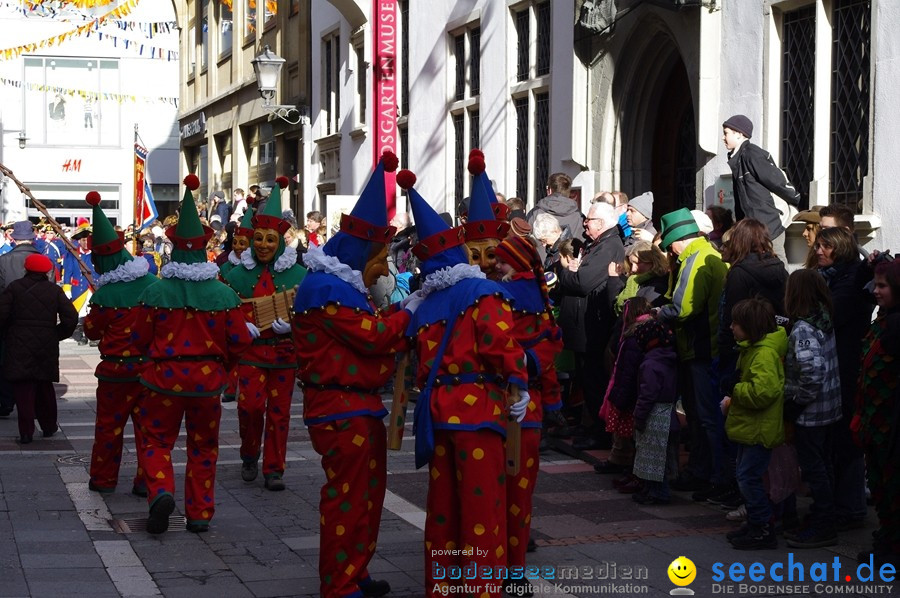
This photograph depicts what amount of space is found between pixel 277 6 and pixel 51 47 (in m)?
20.0

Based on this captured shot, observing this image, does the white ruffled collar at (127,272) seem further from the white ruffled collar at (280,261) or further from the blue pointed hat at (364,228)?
→ the blue pointed hat at (364,228)

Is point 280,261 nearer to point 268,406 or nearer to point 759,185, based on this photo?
point 268,406

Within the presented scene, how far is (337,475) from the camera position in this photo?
21.1 ft

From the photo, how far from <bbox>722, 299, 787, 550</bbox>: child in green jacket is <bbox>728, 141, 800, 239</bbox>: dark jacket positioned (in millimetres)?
3119

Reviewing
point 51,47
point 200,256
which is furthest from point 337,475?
point 51,47

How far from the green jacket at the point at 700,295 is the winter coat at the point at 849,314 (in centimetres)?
101

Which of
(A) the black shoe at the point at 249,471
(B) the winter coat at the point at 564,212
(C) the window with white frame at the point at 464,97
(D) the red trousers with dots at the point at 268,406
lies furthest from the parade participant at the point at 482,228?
(C) the window with white frame at the point at 464,97

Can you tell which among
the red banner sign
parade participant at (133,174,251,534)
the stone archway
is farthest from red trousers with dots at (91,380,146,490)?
the red banner sign

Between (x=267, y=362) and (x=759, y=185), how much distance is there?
14.2 ft

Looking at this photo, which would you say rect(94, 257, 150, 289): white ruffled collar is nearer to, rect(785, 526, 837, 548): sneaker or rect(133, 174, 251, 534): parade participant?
rect(133, 174, 251, 534): parade participant

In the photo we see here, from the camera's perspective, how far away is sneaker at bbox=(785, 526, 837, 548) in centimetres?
758

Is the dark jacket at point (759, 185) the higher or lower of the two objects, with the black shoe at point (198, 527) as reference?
higher

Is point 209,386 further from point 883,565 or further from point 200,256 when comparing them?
point 883,565

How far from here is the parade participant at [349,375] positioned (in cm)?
642
